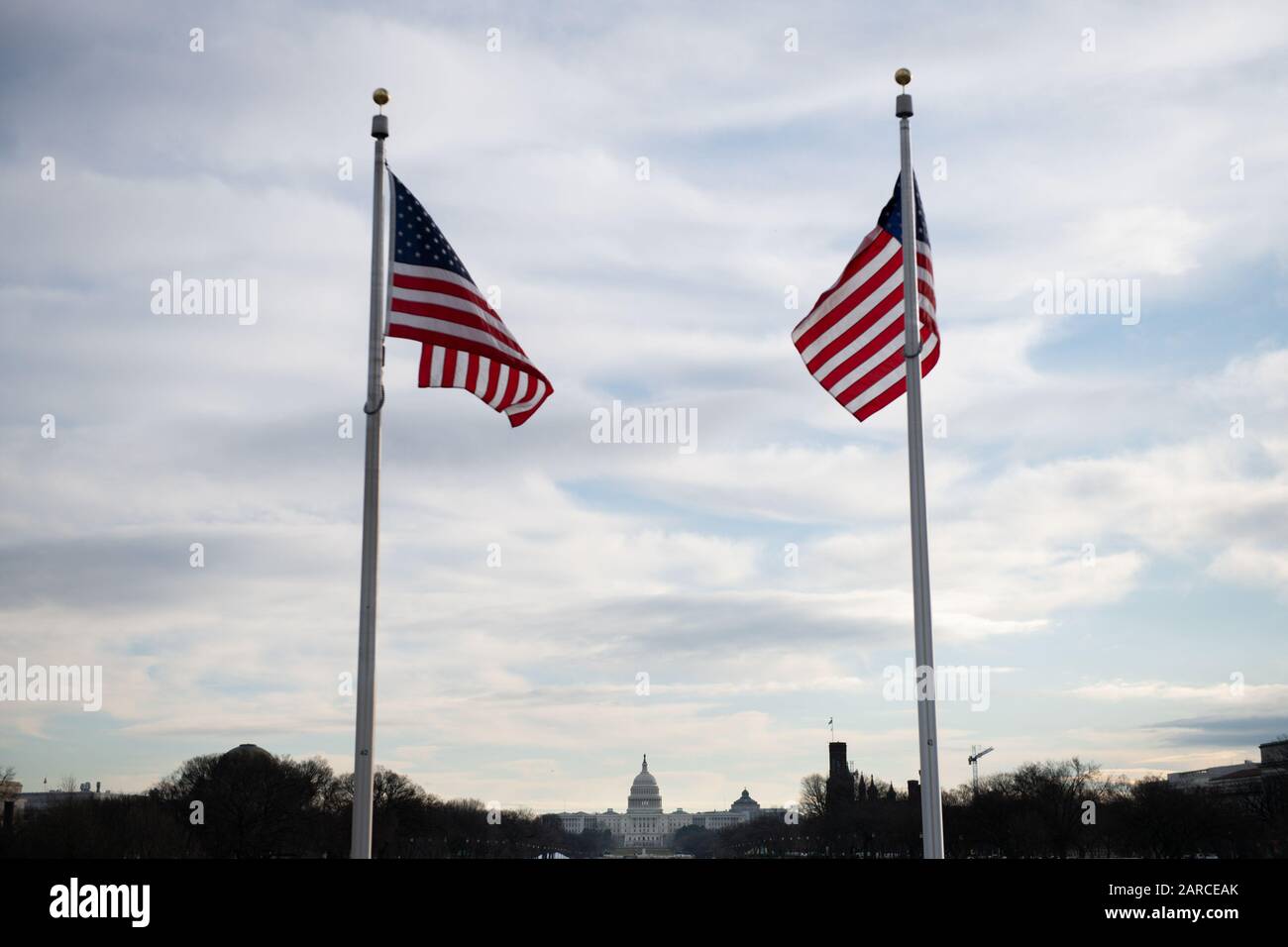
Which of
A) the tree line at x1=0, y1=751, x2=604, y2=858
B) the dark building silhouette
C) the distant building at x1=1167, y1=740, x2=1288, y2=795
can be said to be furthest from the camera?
the dark building silhouette

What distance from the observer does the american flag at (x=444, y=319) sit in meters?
21.8

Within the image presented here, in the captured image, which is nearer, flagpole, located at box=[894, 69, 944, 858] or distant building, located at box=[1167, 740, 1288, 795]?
flagpole, located at box=[894, 69, 944, 858]

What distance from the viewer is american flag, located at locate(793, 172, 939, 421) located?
77.0 feet

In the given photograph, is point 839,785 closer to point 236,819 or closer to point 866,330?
point 236,819

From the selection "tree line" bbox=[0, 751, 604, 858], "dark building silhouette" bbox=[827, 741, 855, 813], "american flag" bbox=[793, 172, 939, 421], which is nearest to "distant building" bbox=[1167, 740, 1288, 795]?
"dark building silhouette" bbox=[827, 741, 855, 813]

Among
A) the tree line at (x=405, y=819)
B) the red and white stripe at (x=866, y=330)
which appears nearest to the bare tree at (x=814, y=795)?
the tree line at (x=405, y=819)

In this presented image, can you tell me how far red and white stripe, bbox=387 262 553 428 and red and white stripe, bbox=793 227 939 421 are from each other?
5.11 m

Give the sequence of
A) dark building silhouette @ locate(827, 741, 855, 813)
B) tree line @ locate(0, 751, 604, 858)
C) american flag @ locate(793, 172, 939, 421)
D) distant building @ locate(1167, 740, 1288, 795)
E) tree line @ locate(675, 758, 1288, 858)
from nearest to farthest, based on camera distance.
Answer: american flag @ locate(793, 172, 939, 421) → tree line @ locate(0, 751, 604, 858) → tree line @ locate(675, 758, 1288, 858) → distant building @ locate(1167, 740, 1288, 795) → dark building silhouette @ locate(827, 741, 855, 813)

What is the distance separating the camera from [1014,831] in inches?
4262

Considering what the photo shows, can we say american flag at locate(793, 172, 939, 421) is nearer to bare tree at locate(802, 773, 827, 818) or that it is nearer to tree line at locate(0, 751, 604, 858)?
tree line at locate(0, 751, 604, 858)

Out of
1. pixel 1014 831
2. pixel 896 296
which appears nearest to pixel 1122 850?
pixel 1014 831

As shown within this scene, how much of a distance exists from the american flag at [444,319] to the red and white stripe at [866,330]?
4877 millimetres
